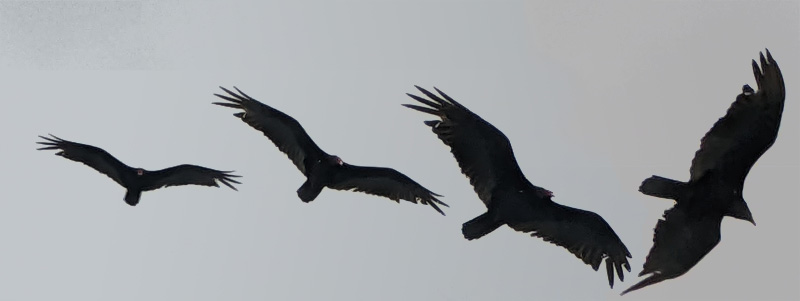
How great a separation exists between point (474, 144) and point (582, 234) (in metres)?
1.99

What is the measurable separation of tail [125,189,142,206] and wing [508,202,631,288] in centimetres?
661

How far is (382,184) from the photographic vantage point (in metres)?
18.8

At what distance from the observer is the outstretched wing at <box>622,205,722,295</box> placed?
1530cm

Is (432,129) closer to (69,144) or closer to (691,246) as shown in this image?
(691,246)

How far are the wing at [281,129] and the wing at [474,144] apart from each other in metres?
3.56

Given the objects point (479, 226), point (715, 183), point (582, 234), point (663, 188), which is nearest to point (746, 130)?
point (715, 183)

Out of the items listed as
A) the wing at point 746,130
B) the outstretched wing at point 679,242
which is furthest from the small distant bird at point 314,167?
the wing at point 746,130

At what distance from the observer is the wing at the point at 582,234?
52.5 ft

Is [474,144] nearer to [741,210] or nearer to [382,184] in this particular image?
[741,210]

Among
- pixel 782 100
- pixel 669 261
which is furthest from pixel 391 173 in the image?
pixel 782 100

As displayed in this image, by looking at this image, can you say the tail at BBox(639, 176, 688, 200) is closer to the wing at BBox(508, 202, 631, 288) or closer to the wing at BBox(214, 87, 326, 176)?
Result: the wing at BBox(508, 202, 631, 288)

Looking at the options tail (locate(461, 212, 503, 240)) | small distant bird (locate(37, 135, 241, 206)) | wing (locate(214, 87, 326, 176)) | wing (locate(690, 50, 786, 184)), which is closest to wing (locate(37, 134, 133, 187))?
small distant bird (locate(37, 135, 241, 206))

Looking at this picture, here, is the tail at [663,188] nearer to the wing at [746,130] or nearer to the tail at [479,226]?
the wing at [746,130]

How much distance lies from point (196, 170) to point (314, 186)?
8.20 ft
